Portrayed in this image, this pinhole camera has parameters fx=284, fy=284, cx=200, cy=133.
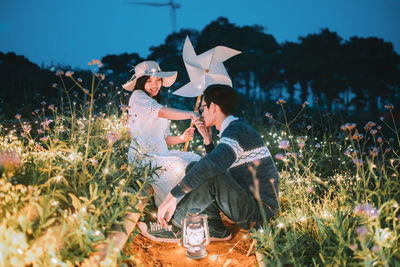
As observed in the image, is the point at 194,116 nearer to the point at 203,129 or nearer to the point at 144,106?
the point at 203,129

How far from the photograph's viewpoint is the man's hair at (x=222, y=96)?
2.31 meters

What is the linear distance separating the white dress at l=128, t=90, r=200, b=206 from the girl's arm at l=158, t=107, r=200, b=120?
0.19 feet

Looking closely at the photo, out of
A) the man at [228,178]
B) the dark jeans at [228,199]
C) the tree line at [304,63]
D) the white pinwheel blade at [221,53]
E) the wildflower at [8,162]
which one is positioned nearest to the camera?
the wildflower at [8,162]

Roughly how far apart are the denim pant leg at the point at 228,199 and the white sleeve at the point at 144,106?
101 cm

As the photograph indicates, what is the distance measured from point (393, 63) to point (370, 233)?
82.0ft

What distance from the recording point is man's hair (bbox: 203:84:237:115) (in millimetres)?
2311

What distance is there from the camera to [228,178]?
6.98ft

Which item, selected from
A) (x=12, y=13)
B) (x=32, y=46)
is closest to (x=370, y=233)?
(x=12, y=13)

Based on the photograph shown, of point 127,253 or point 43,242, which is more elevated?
point 43,242

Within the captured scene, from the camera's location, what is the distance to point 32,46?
6975 centimetres

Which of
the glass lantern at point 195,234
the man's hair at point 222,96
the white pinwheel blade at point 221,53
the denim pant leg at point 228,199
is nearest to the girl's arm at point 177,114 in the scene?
the man's hair at point 222,96

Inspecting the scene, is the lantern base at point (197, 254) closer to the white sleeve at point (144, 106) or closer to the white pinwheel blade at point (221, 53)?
the white sleeve at point (144, 106)

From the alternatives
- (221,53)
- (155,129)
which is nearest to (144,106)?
(155,129)

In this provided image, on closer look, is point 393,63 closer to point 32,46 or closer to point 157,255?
point 157,255
